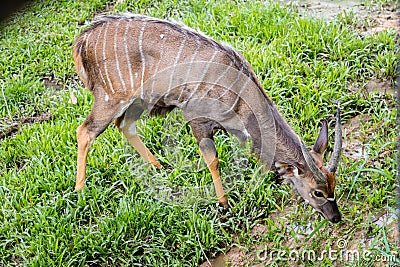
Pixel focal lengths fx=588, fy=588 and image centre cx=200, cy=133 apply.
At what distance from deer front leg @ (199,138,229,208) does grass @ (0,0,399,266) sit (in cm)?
7

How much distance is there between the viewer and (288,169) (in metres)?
3.32

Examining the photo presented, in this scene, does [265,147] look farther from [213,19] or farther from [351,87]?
[213,19]

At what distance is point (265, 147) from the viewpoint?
337 cm

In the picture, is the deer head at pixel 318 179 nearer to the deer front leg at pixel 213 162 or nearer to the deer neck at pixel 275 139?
the deer neck at pixel 275 139

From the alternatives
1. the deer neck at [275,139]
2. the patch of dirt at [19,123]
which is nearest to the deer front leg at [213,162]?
the deer neck at [275,139]

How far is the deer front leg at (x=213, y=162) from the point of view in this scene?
11.5 feet

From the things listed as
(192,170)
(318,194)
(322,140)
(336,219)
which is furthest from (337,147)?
(192,170)

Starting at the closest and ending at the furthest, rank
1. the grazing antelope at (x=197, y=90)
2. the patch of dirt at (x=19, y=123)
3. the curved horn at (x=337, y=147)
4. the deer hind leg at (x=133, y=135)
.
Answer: the curved horn at (x=337, y=147) < the grazing antelope at (x=197, y=90) < the deer hind leg at (x=133, y=135) < the patch of dirt at (x=19, y=123)

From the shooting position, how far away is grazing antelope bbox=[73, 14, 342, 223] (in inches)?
130

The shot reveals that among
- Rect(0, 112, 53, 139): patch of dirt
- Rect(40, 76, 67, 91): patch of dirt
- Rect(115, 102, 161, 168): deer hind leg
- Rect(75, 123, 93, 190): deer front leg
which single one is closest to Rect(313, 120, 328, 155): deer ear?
Rect(115, 102, 161, 168): deer hind leg

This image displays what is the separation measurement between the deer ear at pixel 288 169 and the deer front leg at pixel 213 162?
408 millimetres

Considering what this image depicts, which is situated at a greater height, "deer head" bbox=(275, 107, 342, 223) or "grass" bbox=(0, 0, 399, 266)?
"deer head" bbox=(275, 107, 342, 223)

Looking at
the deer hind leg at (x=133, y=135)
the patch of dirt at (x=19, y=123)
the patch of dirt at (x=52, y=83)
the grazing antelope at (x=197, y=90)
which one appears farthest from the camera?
the patch of dirt at (x=52, y=83)

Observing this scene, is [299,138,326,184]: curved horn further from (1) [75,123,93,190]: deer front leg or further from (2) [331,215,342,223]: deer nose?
(1) [75,123,93,190]: deer front leg
